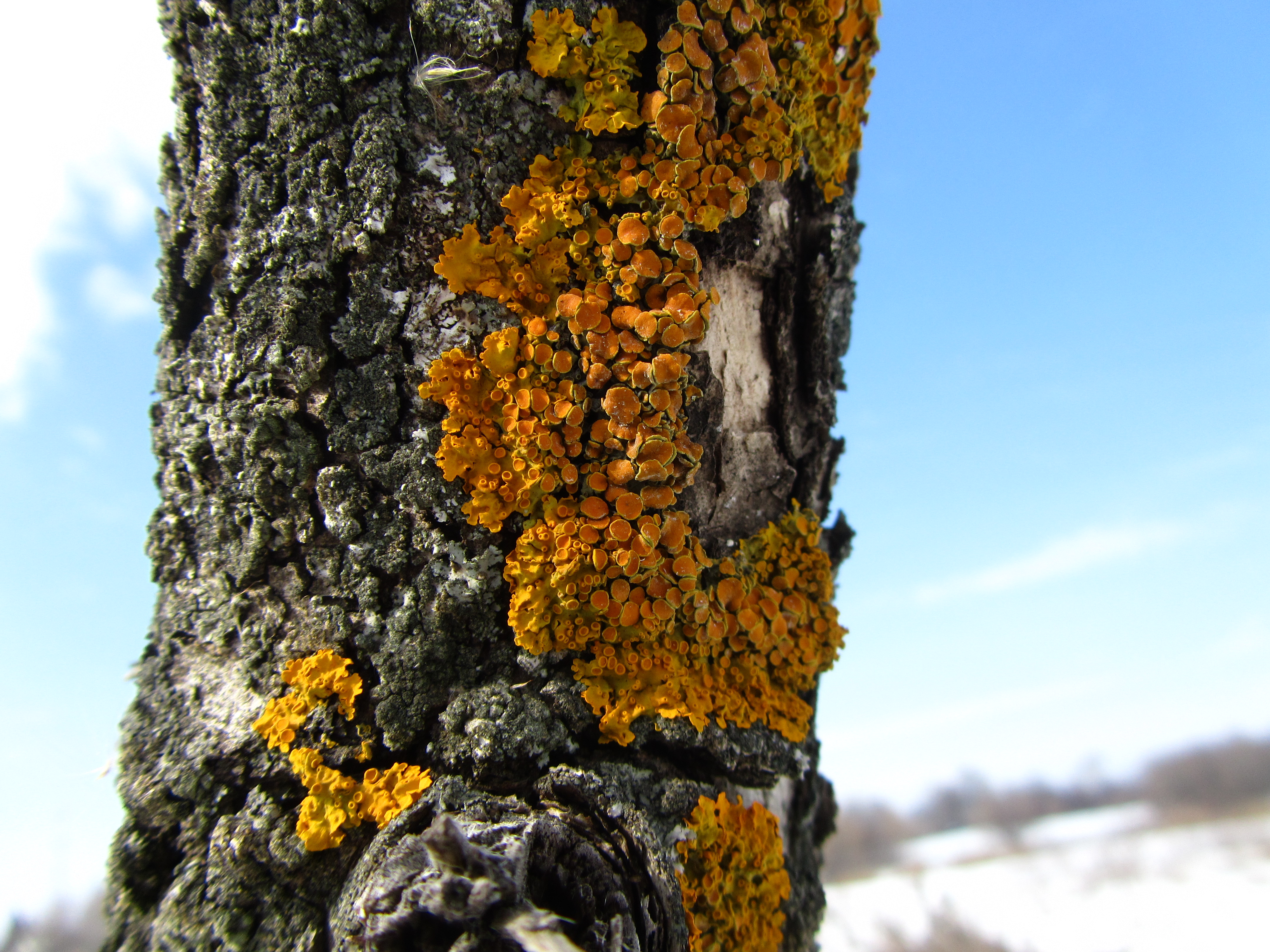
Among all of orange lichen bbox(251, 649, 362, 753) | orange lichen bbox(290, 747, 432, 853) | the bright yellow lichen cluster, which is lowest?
the bright yellow lichen cluster

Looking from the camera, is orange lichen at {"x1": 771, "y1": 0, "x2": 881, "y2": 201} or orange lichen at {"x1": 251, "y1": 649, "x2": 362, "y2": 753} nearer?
orange lichen at {"x1": 251, "y1": 649, "x2": 362, "y2": 753}

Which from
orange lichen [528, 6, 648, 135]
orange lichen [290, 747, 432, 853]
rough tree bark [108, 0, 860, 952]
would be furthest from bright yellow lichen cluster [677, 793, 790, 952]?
orange lichen [528, 6, 648, 135]

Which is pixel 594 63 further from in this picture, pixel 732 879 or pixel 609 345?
pixel 732 879

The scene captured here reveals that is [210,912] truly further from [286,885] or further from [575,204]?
[575,204]

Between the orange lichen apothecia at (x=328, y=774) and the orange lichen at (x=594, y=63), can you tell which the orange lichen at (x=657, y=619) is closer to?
the orange lichen apothecia at (x=328, y=774)

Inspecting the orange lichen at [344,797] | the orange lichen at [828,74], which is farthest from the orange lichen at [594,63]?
the orange lichen at [344,797]

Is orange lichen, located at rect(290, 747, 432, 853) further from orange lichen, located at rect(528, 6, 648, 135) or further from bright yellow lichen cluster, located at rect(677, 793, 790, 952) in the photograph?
orange lichen, located at rect(528, 6, 648, 135)
